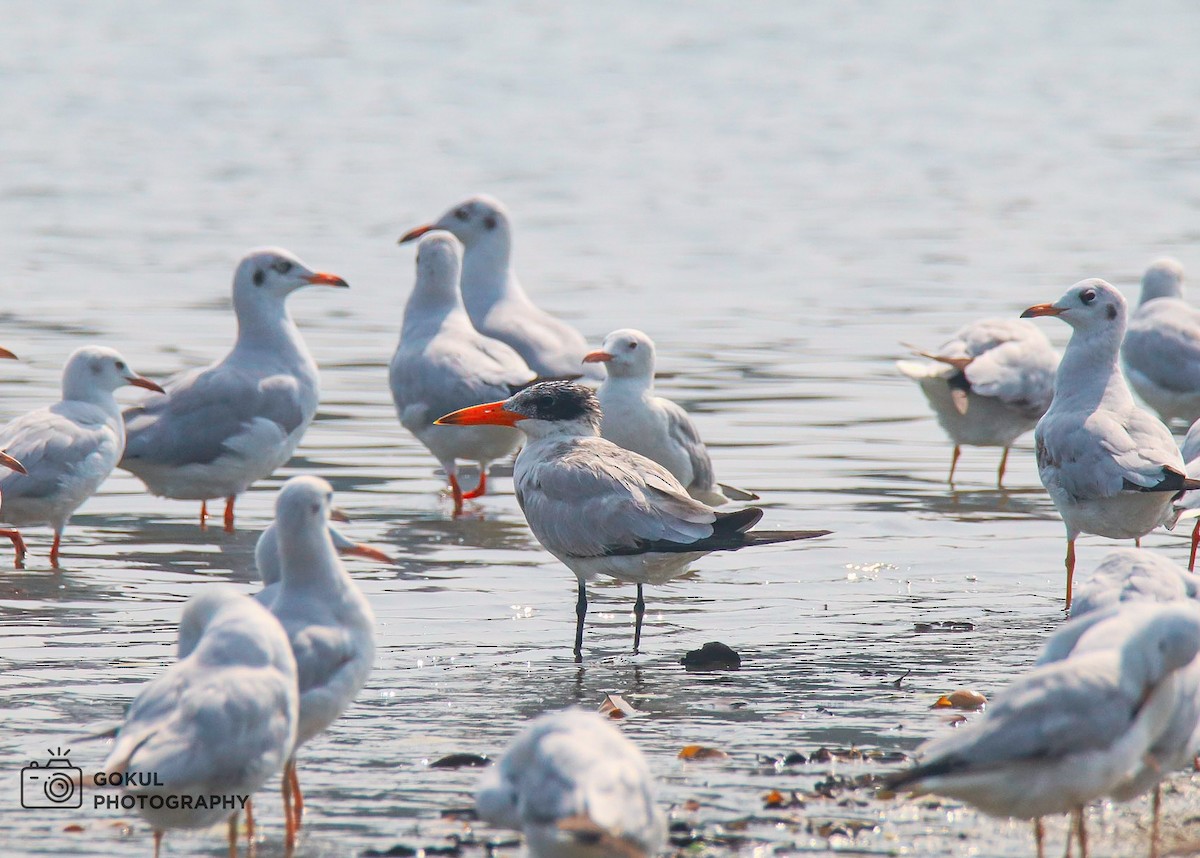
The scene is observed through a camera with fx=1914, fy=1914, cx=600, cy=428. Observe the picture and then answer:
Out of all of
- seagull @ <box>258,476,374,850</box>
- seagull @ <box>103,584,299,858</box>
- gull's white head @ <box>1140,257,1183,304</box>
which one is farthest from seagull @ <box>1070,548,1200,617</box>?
gull's white head @ <box>1140,257,1183,304</box>

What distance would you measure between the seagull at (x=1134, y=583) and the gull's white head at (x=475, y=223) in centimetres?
734

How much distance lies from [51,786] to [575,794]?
204cm

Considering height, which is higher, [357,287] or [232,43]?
[232,43]

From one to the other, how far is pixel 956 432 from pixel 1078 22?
35.4 metres

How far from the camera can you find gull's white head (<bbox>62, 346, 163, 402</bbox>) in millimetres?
9727

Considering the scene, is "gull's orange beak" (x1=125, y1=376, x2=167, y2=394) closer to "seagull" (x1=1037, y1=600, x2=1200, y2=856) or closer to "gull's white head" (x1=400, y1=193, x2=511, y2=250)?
"gull's white head" (x1=400, y1=193, x2=511, y2=250)

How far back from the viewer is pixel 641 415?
948 cm

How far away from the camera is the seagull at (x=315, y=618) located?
5.60 metres

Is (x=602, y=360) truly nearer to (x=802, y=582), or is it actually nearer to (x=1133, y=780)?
(x=802, y=582)

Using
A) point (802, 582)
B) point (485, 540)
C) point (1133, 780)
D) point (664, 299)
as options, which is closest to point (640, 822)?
point (1133, 780)

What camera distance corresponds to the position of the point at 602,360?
9500 mm

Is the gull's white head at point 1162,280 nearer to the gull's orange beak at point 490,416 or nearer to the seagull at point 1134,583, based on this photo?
the gull's orange beak at point 490,416

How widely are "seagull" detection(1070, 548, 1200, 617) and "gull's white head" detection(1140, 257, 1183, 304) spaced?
246 inches

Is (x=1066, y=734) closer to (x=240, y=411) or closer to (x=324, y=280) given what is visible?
(x=240, y=411)
